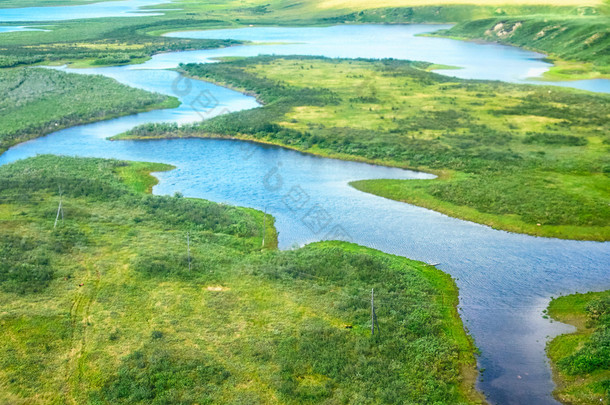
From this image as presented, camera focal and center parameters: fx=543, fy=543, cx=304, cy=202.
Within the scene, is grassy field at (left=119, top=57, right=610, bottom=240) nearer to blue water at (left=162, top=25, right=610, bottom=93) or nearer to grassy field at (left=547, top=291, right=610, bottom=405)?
grassy field at (left=547, top=291, right=610, bottom=405)

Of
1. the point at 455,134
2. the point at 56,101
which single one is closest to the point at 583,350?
the point at 455,134

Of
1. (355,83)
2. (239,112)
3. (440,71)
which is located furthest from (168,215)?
(440,71)

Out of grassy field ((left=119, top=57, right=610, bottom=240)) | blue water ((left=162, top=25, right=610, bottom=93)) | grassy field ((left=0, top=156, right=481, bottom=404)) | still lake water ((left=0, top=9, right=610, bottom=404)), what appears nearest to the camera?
grassy field ((left=0, top=156, right=481, bottom=404))

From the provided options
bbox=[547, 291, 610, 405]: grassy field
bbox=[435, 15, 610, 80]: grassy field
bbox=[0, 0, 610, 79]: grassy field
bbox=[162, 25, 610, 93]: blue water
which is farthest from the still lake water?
bbox=[435, 15, 610, 80]: grassy field

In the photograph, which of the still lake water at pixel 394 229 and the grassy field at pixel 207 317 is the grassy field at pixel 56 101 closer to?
the still lake water at pixel 394 229

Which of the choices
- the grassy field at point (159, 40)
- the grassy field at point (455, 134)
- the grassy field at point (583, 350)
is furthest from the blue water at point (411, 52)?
the grassy field at point (583, 350)

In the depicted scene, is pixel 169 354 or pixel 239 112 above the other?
pixel 239 112

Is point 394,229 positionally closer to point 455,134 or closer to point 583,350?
point 583,350

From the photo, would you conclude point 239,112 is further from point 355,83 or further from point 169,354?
point 169,354
